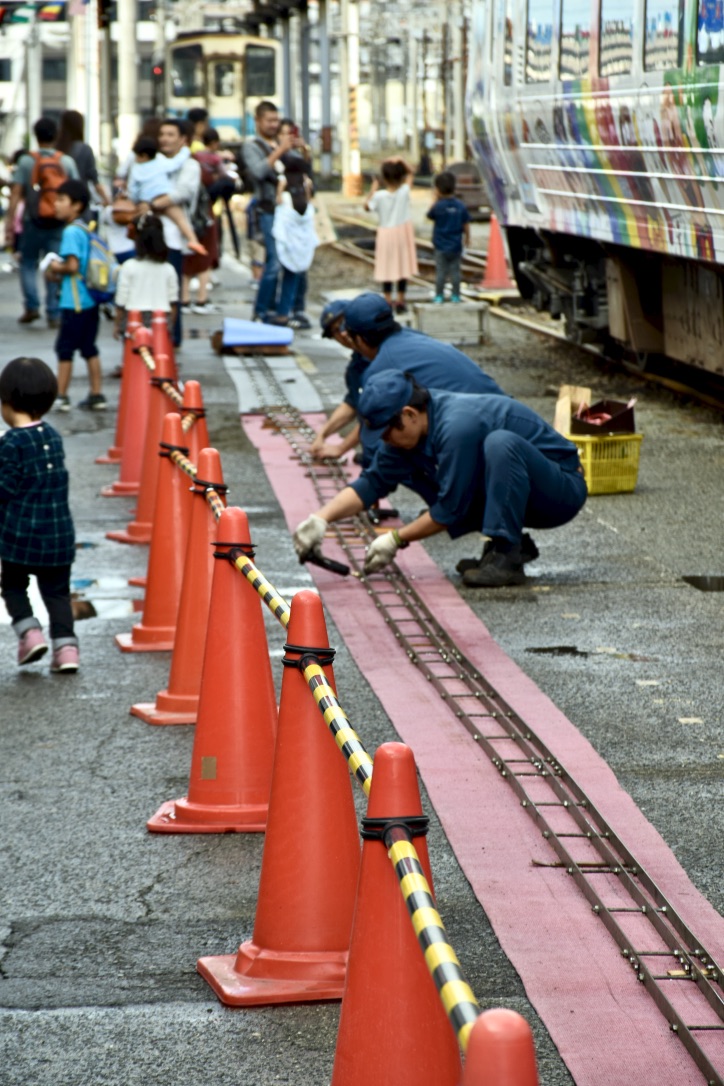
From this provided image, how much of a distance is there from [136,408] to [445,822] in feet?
18.8

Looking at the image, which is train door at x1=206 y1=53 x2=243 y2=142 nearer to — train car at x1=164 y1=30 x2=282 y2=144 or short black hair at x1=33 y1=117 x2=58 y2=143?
train car at x1=164 y1=30 x2=282 y2=144

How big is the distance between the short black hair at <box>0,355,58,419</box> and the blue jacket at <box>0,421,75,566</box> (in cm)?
10

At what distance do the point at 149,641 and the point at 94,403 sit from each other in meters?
6.29

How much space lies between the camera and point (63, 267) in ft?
36.8

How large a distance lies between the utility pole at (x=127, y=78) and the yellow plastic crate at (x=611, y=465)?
47.0m

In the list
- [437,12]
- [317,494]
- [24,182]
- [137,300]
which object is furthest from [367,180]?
[317,494]

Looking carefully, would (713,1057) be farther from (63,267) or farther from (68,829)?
(63,267)

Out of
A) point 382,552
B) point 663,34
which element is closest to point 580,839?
point 382,552

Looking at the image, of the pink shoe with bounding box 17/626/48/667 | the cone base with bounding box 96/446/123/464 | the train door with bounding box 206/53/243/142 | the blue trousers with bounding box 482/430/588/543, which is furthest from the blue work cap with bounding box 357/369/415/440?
the train door with bounding box 206/53/243/142

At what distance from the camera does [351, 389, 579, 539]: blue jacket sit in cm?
710

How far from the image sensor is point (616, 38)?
37.4 feet

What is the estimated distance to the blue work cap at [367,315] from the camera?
8.05 meters

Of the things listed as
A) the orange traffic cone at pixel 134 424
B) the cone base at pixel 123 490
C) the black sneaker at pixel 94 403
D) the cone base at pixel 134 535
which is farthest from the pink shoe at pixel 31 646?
the black sneaker at pixel 94 403

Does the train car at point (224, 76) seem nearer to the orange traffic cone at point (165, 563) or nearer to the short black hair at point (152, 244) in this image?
the short black hair at point (152, 244)
